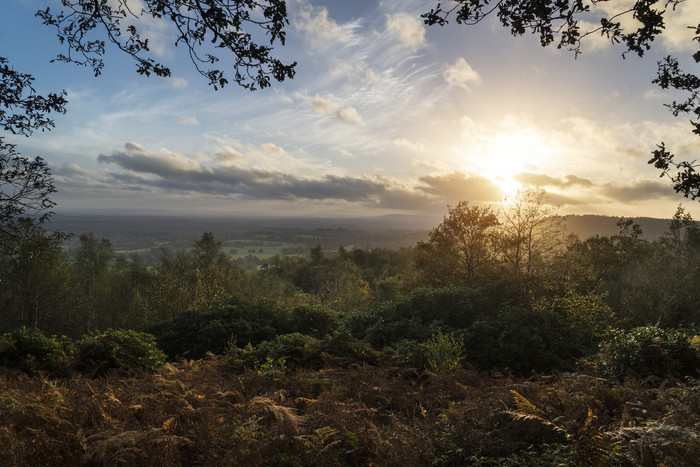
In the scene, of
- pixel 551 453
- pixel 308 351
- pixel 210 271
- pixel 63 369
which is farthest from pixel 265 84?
pixel 210 271

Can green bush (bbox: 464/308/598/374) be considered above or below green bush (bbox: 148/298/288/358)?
above

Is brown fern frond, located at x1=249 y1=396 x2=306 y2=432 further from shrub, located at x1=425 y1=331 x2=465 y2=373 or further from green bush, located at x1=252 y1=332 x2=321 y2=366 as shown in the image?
shrub, located at x1=425 y1=331 x2=465 y2=373

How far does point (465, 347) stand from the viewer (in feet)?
41.3

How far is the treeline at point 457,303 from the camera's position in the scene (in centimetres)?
1029

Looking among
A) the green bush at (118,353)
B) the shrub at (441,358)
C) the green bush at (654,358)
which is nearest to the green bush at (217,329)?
the green bush at (118,353)

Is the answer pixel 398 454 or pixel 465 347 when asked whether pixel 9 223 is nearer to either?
pixel 398 454

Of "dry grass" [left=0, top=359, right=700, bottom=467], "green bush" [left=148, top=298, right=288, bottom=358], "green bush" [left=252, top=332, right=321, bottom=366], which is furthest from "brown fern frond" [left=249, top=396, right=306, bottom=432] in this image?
"green bush" [left=148, top=298, right=288, bottom=358]

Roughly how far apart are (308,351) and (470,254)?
1864 centimetres

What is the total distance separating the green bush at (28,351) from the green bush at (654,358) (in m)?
15.0

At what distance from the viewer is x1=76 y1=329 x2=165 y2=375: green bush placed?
8.52 m

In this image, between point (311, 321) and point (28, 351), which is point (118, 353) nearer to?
point (28, 351)

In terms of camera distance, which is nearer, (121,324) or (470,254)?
(470,254)

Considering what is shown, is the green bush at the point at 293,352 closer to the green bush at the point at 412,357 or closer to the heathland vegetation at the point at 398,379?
the heathland vegetation at the point at 398,379

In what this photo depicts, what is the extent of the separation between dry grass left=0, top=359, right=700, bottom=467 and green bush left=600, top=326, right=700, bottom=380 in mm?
2269
